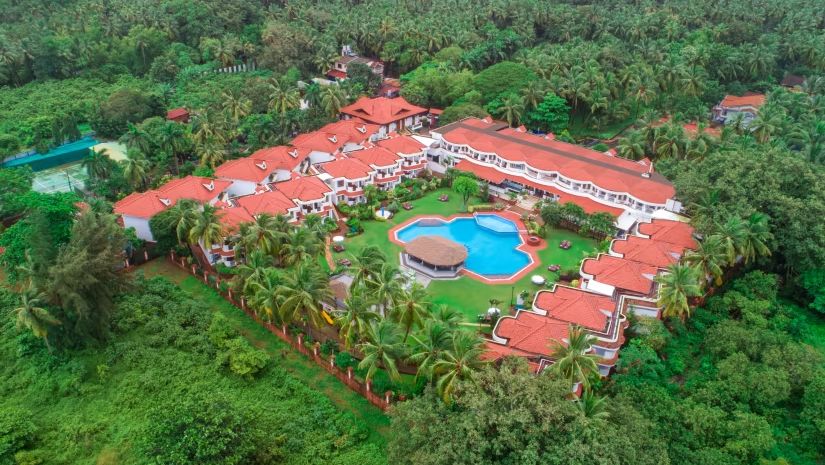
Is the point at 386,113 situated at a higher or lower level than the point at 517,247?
higher

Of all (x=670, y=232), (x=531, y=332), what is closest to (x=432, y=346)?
(x=531, y=332)

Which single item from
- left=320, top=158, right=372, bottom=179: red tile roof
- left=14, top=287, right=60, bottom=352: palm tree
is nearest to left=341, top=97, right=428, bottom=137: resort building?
left=320, top=158, right=372, bottom=179: red tile roof

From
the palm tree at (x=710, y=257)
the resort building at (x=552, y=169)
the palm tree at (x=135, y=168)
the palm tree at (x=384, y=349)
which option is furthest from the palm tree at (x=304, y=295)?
the resort building at (x=552, y=169)

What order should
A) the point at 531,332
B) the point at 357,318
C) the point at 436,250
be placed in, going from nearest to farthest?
the point at 357,318
the point at 531,332
the point at 436,250

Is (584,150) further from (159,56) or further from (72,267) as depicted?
(159,56)

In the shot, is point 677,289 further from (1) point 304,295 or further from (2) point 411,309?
(1) point 304,295

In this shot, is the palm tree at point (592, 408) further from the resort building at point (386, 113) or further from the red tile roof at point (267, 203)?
the resort building at point (386, 113)

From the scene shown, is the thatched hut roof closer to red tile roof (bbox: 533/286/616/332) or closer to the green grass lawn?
red tile roof (bbox: 533/286/616/332)

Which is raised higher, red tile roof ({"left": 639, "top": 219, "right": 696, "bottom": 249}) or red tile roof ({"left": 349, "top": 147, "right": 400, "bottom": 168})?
red tile roof ({"left": 639, "top": 219, "right": 696, "bottom": 249})
